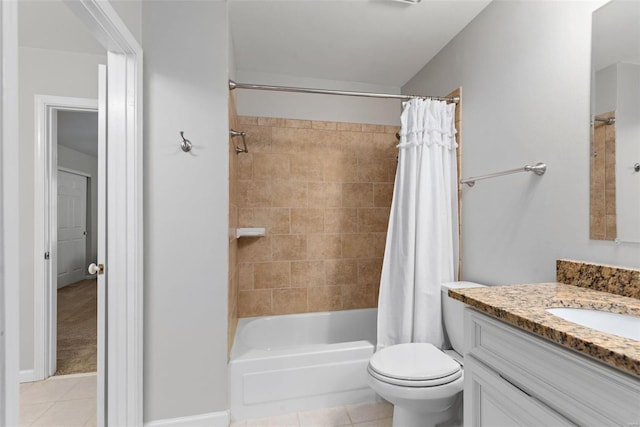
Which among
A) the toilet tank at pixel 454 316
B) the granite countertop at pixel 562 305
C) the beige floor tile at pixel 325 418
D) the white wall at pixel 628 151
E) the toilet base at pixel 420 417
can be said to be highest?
the white wall at pixel 628 151

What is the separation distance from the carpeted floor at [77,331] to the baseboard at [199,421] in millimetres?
1148

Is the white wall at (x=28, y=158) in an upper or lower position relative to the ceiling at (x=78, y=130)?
lower

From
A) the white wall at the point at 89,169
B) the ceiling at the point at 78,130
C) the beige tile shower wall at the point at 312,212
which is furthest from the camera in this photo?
the white wall at the point at 89,169

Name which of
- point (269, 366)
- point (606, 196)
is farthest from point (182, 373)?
point (606, 196)

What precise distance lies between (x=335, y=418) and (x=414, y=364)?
0.65m

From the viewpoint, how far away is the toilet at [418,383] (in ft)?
4.30

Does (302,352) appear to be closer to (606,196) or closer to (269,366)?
(269,366)

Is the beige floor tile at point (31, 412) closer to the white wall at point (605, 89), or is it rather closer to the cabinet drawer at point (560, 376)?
the cabinet drawer at point (560, 376)

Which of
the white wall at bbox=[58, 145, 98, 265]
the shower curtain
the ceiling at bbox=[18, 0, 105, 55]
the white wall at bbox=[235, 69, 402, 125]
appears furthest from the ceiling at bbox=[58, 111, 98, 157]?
the shower curtain

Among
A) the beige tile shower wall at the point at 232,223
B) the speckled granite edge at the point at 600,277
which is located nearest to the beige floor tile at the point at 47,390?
the beige tile shower wall at the point at 232,223

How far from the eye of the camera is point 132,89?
1.48 meters

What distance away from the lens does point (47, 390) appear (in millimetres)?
2008

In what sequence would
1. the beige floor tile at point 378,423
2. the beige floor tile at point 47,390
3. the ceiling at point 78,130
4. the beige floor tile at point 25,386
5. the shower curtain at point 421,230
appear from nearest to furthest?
the beige floor tile at point 378,423, the shower curtain at point 421,230, the beige floor tile at point 47,390, the beige floor tile at point 25,386, the ceiling at point 78,130

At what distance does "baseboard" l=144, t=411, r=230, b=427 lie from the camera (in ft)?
5.13
